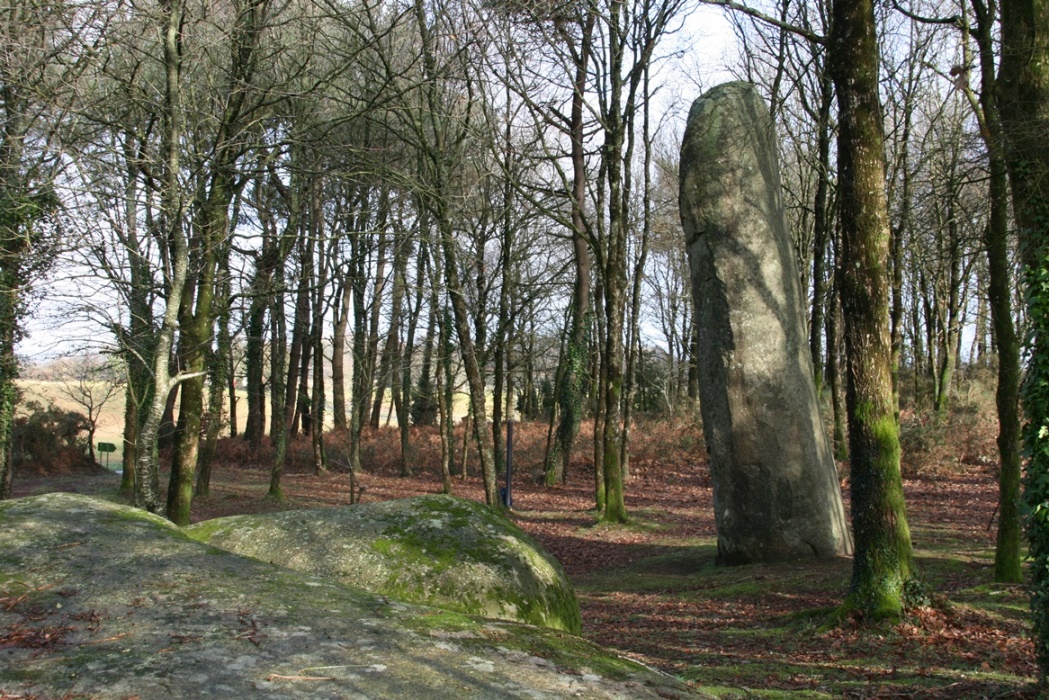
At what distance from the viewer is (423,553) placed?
537 cm

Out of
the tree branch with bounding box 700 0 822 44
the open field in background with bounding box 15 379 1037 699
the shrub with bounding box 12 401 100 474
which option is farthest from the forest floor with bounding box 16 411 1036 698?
the tree branch with bounding box 700 0 822 44

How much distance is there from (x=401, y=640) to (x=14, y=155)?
9274mm

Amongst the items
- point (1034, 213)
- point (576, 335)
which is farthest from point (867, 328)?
point (576, 335)

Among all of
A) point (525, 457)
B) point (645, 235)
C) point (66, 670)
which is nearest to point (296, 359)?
point (525, 457)

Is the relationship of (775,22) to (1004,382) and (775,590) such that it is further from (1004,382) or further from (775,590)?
(775,590)

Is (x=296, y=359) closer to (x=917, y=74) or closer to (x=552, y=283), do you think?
(x=552, y=283)

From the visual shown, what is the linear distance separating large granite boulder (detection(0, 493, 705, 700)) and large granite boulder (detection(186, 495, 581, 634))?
2.84 ft

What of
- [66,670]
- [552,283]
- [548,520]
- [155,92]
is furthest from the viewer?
[552,283]

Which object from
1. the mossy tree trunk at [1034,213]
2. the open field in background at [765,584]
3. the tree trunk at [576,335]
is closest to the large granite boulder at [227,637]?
the open field in background at [765,584]

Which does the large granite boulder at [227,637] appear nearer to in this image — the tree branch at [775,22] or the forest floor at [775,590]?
the forest floor at [775,590]

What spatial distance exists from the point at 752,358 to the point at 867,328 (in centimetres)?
373

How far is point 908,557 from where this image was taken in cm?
662

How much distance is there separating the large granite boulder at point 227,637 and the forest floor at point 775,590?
7.43 ft

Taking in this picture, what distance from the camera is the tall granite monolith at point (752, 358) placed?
10.3 metres
